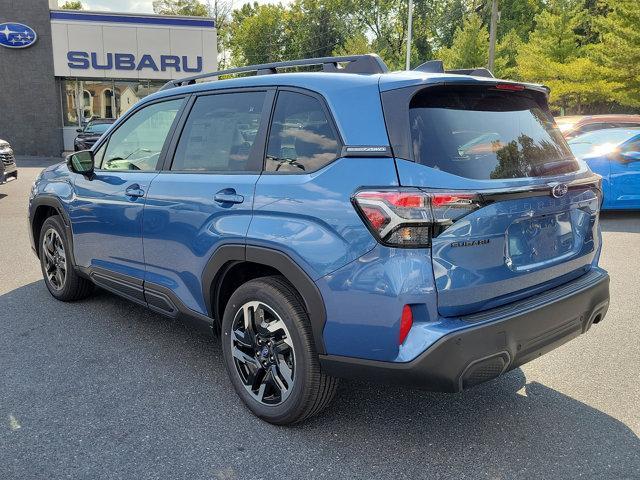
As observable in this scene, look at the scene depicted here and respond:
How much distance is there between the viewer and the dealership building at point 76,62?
23.9 metres

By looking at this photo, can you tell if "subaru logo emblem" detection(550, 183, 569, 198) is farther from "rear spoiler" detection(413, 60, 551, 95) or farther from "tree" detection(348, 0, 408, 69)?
"tree" detection(348, 0, 408, 69)

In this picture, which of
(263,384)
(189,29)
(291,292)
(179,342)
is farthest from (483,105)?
(189,29)

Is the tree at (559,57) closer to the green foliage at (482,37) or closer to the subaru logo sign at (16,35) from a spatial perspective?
the green foliage at (482,37)

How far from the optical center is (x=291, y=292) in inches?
112

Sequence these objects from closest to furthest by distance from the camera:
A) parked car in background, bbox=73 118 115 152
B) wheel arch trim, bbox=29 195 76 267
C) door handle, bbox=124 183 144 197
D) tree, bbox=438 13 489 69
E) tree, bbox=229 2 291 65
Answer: door handle, bbox=124 183 144 197 → wheel arch trim, bbox=29 195 76 267 → parked car in background, bbox=73 118 115 152 → tree, bbox=438 13 489 69 → tree, bbox=229 2 291 65

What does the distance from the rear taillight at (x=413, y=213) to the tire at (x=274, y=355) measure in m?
0.66

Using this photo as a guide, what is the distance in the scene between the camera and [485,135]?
2760mm

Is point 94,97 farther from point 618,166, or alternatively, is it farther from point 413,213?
point 413,213

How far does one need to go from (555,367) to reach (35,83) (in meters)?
25.9

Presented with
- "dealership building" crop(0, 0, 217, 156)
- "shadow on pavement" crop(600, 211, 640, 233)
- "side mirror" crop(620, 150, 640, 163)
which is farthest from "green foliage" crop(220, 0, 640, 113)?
"dealership building" crop(0, 0, 217, 156)

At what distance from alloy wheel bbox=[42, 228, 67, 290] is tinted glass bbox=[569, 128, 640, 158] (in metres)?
7.69

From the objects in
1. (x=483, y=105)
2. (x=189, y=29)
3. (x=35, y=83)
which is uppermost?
(x=189, y=29)

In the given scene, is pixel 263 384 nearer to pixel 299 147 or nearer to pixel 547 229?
pixel 299 147

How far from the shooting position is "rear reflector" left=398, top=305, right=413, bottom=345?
239 cm
